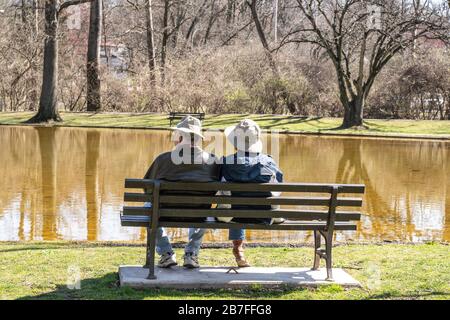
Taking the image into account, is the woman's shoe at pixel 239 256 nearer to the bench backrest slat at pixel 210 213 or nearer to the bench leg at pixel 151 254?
the bench backrest slat at pixel 210 213

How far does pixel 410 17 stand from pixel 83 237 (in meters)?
24.1

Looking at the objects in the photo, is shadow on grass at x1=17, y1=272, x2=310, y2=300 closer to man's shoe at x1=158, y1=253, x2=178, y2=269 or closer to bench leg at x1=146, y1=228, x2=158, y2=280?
bench leg at x1=146, y1=228, x2=158, y2=280

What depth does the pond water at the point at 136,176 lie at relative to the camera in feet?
35.8

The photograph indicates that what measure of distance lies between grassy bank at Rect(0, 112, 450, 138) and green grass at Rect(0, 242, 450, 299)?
21103 mm

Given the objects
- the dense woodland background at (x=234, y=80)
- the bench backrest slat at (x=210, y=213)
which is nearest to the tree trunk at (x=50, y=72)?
the dense woodland background at (x=234, y=80)

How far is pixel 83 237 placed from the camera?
1024cm

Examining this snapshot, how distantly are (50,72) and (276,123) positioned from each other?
30.7ft

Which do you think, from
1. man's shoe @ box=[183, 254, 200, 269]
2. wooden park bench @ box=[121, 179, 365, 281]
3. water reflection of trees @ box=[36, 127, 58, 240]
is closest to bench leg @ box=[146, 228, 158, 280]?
wooden park bench @ box=[121, 179, 365, 281]

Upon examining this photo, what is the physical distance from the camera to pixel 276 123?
105ft

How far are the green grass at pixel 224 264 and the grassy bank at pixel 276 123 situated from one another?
2110cm

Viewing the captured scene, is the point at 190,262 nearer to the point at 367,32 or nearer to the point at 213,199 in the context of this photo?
the point at 213,199

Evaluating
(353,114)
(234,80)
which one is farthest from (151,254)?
(234,80)
